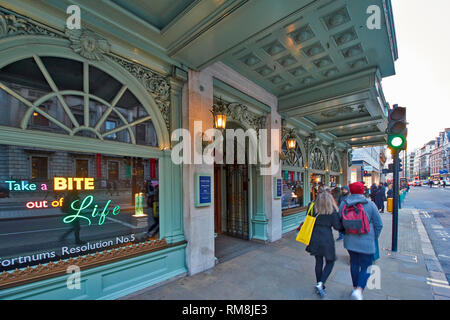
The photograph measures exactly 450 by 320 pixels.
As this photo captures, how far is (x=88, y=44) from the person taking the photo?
328 cm

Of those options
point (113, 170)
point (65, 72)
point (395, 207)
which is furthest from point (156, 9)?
point (395, 207)

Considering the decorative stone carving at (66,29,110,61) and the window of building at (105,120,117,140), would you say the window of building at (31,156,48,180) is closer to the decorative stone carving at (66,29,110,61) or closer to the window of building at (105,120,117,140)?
the window of building at (105,120,117,140)

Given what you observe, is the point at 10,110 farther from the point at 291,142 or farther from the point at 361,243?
the point at 291,142

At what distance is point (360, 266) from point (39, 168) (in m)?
4.99

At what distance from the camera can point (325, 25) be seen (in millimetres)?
3975

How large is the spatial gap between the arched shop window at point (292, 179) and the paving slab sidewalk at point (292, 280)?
2.68 meters

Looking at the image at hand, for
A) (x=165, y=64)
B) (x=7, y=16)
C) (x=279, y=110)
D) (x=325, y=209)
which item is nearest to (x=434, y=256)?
(x=325, y=209)

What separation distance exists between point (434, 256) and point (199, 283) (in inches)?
237

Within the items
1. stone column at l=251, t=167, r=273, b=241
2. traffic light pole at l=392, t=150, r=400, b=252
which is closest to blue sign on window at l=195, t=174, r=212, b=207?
stone column at l=251, t=167, r=273, b=241

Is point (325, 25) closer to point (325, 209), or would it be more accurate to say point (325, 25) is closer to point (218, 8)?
point (218, 8)

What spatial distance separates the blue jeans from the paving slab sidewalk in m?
0.44

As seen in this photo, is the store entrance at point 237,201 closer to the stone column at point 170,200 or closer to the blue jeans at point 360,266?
the stone column at point 170,200

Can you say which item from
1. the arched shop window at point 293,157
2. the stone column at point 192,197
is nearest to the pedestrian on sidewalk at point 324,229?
the stone column at point 192,197

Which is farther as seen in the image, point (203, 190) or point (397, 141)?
point (397, 141)
